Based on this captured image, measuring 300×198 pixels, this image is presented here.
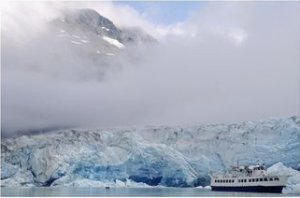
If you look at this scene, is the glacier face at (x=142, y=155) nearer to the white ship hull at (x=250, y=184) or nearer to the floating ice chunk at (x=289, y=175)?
the floating ice chunk at (x=289, y=175)

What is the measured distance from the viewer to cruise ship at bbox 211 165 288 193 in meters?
31.2

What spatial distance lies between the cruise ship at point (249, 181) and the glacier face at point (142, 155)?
337cm

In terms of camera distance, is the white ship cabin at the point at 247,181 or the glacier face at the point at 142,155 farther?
the glacier face at the point at 142,155

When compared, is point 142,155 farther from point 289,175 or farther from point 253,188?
point 289,175

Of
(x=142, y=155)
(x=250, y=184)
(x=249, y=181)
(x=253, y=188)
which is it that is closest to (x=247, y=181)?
(x=249, y=181)

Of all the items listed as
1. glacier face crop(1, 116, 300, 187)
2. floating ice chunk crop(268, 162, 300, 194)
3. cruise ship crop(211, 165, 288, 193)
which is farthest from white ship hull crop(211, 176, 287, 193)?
glacier face crop(1, 116, 300, 187)

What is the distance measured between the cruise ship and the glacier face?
3.37 m

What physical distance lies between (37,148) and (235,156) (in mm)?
15683

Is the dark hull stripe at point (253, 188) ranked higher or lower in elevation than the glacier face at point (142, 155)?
lower

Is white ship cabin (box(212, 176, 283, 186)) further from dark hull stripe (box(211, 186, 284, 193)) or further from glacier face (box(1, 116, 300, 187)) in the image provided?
glacier face (box(1, 116, 300, 187))

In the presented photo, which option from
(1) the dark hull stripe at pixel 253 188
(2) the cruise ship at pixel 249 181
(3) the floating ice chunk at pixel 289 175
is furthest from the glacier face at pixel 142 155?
(1) the dark hull stripe at pixel 253 188

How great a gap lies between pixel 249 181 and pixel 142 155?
31.1 feet

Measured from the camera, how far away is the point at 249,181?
3328 cm

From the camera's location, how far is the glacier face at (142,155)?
39.2 m
